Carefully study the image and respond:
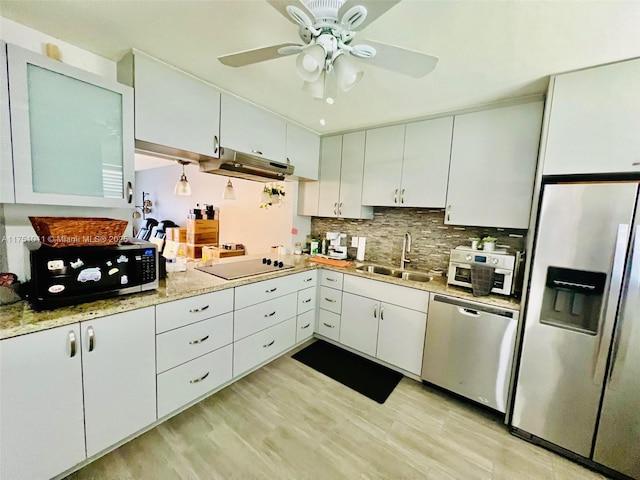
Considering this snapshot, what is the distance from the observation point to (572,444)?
1545 millimetres

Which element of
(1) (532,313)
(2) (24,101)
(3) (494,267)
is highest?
(2) (24,101)

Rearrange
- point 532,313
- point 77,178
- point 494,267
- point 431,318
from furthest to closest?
point 431,318 < point 494,267 < point 532,313 < point 77,178

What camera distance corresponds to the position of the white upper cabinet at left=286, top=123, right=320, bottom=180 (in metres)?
2.62

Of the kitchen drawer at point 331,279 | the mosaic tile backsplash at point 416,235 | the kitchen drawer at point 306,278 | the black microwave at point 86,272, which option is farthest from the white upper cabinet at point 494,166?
the black microwave at point 86,272

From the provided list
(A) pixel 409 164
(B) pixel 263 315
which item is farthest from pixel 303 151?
(B) pixel 263 315

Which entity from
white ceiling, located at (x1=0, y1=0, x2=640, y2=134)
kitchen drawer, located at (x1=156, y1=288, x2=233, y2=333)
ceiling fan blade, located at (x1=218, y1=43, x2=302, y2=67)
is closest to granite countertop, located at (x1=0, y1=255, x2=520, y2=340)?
kitchen drawer, located at (x1=156, y1=288, x2=233, y2=333)

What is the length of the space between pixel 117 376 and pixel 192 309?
478mm

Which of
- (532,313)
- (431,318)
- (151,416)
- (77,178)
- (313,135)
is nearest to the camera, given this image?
(77,178)

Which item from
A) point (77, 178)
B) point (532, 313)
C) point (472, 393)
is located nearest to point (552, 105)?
point (532, 313)

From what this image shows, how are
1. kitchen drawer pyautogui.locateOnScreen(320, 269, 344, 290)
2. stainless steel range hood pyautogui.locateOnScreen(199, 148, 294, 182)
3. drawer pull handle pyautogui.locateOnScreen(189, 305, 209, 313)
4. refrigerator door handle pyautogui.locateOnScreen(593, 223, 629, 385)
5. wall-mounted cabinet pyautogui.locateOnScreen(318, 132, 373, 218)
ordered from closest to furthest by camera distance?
refrigerator door handle pyautogui.locateOnScreen(593, 223, 629, 385), drawer pull handle pyautogui.locateOnScreen(189, 305, 209, 313), stainless steel range hood pyautogui.locateOnScreen(199, 148, 294, 182), kitchen drawer pyautogui.locateOnScreen(320, 269, 344, 290), wall-mounted cabinet pyautogui.locateOnScreen(318, 132, 373, 218)

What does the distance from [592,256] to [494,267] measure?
19.9 inches

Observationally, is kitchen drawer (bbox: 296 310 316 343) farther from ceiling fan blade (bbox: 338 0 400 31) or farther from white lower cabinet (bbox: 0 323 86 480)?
ceiling fan blade (bbox: 338 0 400 31)

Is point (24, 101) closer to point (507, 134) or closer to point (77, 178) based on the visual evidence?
point (77, 178)

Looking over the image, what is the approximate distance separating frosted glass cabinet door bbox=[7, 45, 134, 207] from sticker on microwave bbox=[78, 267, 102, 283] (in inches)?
15.3
